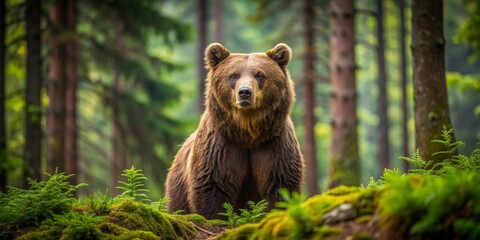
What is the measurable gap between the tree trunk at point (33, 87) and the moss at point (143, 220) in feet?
29.9

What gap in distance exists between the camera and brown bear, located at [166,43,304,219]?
23.7 ft

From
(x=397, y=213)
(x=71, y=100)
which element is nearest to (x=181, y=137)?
(x=71, y=100)

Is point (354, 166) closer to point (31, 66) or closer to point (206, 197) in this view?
point (206, 197)

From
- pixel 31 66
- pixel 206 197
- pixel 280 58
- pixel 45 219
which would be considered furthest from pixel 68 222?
pixel 31 66

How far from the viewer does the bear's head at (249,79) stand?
7.24 m

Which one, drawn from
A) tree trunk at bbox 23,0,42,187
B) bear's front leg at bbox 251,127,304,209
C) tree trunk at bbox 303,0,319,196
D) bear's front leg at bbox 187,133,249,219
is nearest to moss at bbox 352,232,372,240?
bear's front leg at bbox 251,127,304,209

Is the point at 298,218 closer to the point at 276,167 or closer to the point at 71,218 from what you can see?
the point at 71,218

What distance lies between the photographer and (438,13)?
7441 millimetres

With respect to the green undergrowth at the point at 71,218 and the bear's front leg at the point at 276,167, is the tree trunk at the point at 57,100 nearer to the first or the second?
the bear's front leg at the point at 276,167

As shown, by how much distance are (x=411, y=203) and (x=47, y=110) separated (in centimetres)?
1450

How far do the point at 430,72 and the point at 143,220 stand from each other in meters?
4.40

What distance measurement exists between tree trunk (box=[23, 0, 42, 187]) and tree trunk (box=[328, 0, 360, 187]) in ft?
24.6

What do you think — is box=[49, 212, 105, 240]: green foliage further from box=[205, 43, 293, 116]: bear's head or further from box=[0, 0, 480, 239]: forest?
box=[205, 43, 293, 116]: bear's head

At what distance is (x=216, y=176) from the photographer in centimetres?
723
